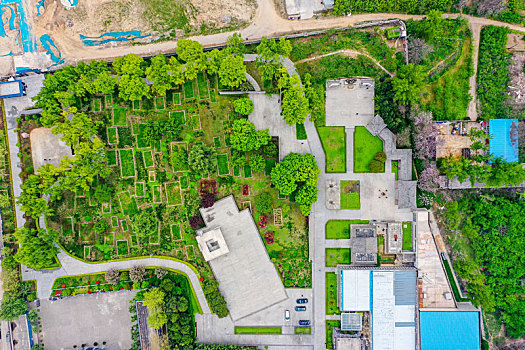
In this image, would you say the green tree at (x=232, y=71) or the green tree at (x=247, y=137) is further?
the green tree at (x=247, y=137)

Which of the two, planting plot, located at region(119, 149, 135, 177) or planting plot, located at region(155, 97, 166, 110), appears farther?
planting plot, located at region(119, 149, 135, 177)

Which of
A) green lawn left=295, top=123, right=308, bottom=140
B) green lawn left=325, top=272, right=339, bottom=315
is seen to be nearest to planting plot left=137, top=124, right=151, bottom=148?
green lawn left=295, top=123, right=308, bottom=140

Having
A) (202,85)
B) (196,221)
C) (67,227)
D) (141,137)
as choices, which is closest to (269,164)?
(196,221)

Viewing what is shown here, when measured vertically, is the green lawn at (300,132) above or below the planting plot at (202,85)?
below

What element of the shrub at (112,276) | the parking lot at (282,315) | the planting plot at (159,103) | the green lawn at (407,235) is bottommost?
the parking lot at (282,315)

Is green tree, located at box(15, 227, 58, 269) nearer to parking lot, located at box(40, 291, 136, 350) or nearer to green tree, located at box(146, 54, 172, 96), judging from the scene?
parking lot, located at box(40, 291, 136, 350)

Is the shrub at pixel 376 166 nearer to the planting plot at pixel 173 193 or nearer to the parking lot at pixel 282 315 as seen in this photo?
the parking lot at pixel 282 315

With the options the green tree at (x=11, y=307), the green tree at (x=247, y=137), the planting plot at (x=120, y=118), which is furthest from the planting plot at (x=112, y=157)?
the green tree at (x=11, y=307)
